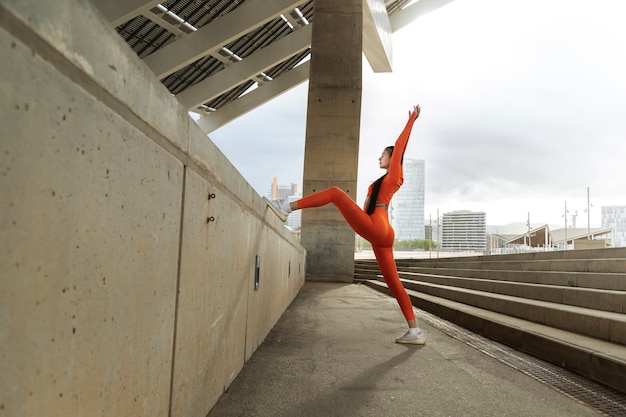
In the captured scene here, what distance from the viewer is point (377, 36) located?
23.8 meters

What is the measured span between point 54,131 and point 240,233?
206 centimetres

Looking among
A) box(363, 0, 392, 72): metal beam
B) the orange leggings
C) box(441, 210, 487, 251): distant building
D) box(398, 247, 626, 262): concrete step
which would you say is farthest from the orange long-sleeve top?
box(441, 210, 487, 251): distant building

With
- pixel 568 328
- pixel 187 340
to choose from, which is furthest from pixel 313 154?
pixel 187 340

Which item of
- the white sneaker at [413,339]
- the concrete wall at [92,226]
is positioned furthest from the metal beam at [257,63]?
the concrete wall at [92,226]

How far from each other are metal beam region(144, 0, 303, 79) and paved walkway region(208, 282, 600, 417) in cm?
1695

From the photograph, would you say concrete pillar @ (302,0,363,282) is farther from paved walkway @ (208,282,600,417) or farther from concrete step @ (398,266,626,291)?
paved walkway @ (208,282,600,417)

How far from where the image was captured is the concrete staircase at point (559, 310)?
3623 millimetres

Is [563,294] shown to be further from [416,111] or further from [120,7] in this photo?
[120,7]

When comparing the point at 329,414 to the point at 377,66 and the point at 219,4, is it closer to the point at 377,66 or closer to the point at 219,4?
the point at 219,4

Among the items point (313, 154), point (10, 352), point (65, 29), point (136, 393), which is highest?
point (313, 154)

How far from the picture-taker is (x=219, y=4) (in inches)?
765

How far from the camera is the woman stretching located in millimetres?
4488

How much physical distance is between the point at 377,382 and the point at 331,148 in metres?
13.6

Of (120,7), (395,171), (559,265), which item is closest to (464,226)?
(120,7)
